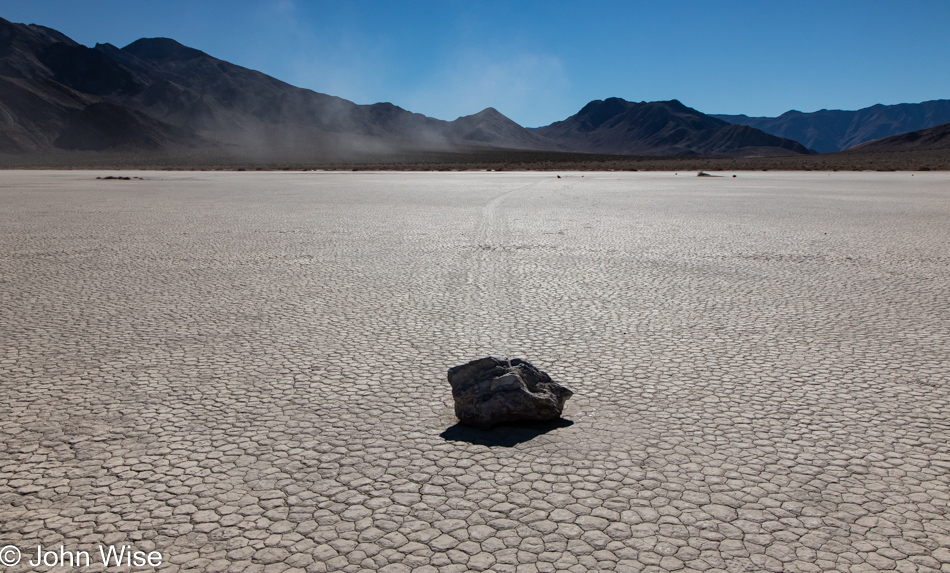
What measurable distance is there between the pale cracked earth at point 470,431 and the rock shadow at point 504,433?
18 mm

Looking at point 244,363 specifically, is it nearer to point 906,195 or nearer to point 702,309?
point 702,309

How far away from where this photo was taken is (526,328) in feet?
15.9

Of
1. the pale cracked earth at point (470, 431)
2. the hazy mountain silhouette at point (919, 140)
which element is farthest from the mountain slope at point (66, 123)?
the hazy mountain silhouette at point (919, 140)

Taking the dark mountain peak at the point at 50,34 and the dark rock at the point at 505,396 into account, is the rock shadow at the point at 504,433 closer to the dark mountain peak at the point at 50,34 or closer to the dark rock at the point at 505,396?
the dark rock at the point at 505,396

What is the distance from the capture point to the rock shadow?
304 cm

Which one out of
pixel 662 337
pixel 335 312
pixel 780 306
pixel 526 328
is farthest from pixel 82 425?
pixel 780 306

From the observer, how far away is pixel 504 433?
10.3ft

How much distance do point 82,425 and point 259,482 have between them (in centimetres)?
114

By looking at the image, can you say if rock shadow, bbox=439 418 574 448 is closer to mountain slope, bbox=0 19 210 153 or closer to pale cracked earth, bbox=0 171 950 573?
pale cracked earth, bbox=0 171 950 573
